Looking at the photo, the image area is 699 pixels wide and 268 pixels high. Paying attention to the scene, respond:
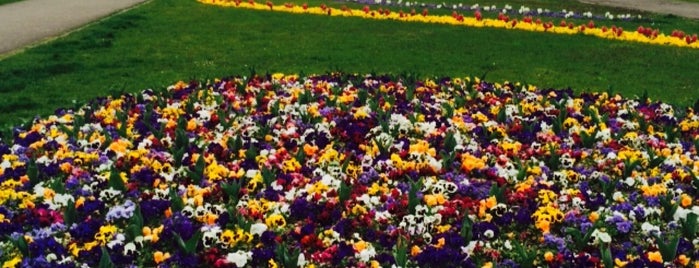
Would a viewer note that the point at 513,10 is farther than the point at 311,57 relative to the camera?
Yes

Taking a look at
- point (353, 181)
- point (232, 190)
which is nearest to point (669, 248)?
point (353, 181)

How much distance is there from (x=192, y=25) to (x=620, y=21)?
1004 centimetres

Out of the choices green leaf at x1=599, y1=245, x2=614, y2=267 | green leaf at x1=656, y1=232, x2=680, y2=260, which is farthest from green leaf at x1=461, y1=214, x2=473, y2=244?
green leaf at x1=656, y1=232, x2=680, y2=260

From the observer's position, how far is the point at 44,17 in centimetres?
1795

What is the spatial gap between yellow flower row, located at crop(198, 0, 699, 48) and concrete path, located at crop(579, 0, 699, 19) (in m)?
6.01

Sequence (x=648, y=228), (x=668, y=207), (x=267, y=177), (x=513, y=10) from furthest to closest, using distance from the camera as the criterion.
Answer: (x=513, y=10), (x=267, y=177), (x=668, y=207), (x=648, y=228)

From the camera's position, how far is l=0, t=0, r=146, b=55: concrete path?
1490 centimetres

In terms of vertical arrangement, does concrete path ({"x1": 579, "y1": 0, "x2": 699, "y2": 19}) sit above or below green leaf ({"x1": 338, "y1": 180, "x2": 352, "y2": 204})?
below

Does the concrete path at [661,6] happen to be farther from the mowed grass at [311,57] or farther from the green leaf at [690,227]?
the green leaf at [690,227]

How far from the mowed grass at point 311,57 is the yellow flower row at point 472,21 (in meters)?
0.61

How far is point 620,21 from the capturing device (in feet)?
61.3

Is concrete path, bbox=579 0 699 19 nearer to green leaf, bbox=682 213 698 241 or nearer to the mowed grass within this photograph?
the mowed grass

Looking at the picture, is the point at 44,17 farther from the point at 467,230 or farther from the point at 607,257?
the point at 607,257

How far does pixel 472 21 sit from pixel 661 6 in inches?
360
